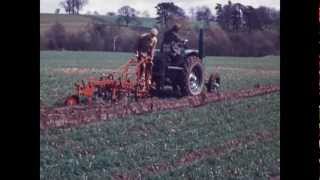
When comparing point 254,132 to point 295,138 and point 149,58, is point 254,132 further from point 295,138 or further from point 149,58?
point 149,58

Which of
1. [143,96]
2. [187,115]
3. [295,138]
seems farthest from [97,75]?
[295,138]

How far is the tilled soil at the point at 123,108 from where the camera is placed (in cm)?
219

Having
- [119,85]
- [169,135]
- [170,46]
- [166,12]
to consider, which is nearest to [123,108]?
[119,85]

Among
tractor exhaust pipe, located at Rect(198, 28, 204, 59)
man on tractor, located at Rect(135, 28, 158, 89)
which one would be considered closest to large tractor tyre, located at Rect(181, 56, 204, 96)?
tractor exhaust pipe, located at Rect(198, 28, 204, 59)

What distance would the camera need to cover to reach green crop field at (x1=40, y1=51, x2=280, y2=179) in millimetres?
2184

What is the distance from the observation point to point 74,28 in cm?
225

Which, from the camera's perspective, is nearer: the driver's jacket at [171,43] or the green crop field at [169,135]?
the green crop field at [169,135]

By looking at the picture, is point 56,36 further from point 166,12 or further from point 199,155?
point 199,155

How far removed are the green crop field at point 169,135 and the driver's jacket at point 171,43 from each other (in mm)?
128

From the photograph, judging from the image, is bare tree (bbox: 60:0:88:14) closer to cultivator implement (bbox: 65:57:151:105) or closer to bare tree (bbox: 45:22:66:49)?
bare tree (bbox: 45:22:66:49)

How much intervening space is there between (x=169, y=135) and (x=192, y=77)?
0.25m

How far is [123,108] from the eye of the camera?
7.41 feet

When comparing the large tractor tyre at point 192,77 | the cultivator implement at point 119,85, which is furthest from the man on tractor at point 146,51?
the large tractor tyre at point 192,77

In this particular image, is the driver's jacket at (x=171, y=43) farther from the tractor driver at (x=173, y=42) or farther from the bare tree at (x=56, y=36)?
the bare tree at (x=56, y=36)
